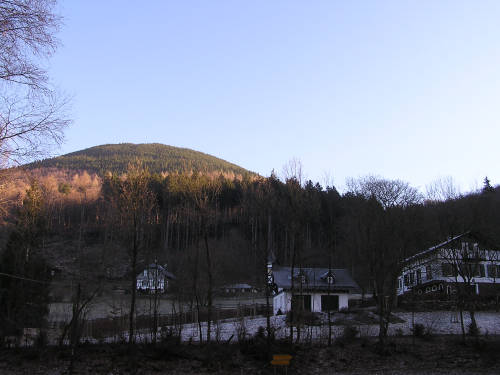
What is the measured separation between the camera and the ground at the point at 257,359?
2030cm

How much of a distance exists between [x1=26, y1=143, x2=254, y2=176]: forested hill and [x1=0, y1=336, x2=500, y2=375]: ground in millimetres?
85043

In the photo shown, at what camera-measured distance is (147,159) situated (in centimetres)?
13262

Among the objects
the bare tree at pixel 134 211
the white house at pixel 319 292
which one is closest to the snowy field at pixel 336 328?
the bare tree at pixel 134 211

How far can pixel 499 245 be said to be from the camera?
32344mm

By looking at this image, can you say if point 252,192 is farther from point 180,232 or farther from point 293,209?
point 180,232

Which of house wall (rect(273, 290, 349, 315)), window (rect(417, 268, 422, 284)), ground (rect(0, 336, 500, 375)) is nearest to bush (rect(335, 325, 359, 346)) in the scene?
ground (rect(0, 336, 500, 375))

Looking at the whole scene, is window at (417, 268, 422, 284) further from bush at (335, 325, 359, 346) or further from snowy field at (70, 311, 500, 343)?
bush at (335, 325, 359, 346)

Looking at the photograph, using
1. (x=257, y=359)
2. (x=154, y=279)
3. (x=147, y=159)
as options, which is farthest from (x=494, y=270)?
(x=147, y=159)

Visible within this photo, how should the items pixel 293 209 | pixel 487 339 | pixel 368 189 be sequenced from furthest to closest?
pixel 368 189 → pixel 293 209 → pixel 487 339

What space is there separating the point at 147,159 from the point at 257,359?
116 meters

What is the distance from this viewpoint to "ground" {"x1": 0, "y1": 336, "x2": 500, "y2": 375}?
2030 cm

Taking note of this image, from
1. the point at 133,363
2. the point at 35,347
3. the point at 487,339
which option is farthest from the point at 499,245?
the point at 35,347

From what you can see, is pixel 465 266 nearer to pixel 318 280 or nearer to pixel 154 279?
pixel 318 280

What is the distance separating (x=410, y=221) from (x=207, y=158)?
12681cm
